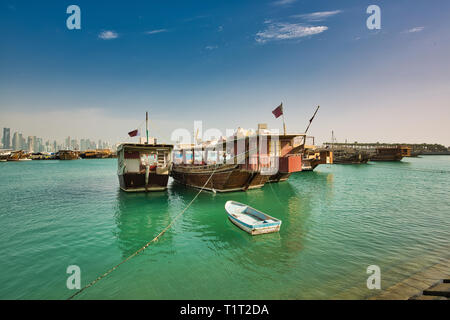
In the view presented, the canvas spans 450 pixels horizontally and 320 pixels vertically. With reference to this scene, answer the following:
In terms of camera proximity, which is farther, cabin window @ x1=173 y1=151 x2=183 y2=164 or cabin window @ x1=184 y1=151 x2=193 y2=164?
cabin window @ x1=173 y1=151 x2=183 y2=164

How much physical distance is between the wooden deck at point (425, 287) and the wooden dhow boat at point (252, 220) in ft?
17.6

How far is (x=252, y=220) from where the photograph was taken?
1209cm

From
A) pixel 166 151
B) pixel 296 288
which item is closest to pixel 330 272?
pixel 296 288

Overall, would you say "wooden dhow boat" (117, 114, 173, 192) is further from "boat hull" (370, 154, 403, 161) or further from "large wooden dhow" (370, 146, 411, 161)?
"large wooden dhow" (370, 146, 411, 161)

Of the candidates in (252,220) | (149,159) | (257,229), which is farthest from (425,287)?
(149,159)

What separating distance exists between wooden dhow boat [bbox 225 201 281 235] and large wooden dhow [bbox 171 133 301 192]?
652cm

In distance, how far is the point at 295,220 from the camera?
1351 centimetres

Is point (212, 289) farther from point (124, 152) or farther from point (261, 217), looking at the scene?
point (124, 152)

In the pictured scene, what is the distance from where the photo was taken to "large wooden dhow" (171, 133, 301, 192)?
20172 mm

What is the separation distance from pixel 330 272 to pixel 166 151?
18.6 metres

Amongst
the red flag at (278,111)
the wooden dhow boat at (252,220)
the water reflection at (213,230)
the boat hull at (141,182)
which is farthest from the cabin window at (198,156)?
the wooden dhow boat at (252,220)

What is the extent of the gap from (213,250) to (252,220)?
12.0 ft
